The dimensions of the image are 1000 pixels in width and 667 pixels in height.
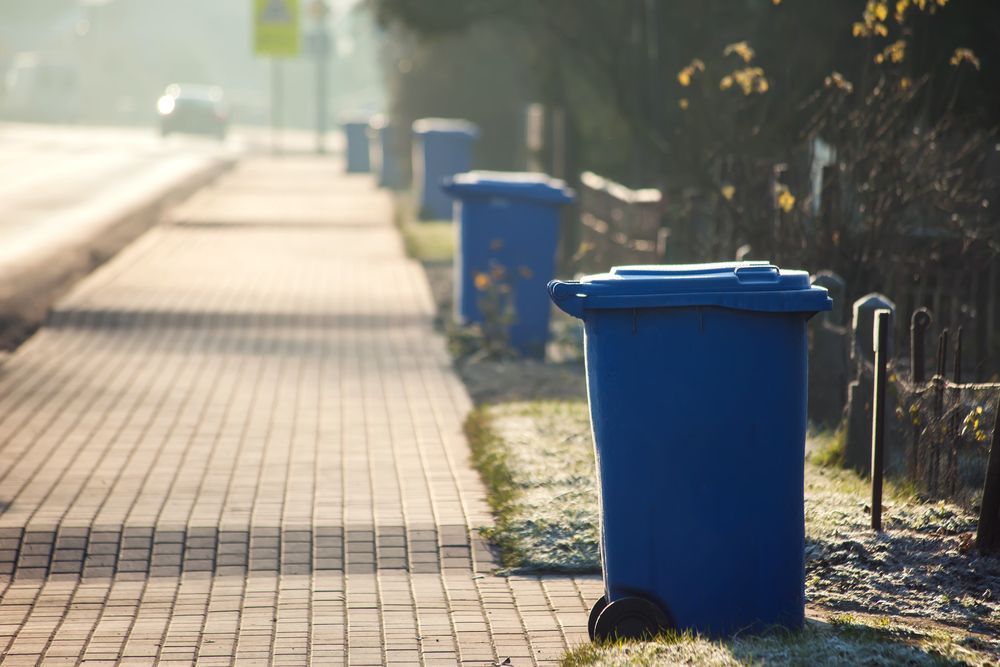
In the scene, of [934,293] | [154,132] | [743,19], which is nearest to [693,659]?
[934,293]

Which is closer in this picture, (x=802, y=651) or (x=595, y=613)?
(x=802, y=651)

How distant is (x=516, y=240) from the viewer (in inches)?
432

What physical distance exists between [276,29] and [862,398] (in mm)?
40309

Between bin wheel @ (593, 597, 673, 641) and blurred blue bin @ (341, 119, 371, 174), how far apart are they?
3059 centimetres

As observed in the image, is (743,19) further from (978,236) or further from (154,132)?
(154,132)

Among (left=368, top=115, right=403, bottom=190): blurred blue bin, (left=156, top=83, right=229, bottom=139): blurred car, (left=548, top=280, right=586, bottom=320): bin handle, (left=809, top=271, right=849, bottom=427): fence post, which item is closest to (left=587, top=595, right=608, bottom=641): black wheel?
(left=548, top=280, right=586, bottom=320): bin handle

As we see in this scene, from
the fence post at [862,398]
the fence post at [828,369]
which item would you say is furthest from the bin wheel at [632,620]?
Result: the fence post at [828,369]

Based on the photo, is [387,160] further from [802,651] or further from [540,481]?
[802,651]

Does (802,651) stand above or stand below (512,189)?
below

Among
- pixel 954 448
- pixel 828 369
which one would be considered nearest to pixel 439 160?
pixel 828 369

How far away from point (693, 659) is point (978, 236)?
5421 millimetres

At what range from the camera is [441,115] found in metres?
29.3

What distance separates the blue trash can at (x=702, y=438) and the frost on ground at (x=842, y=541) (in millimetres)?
388

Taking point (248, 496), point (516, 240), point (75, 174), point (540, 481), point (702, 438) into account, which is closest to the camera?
point (702, 438)
